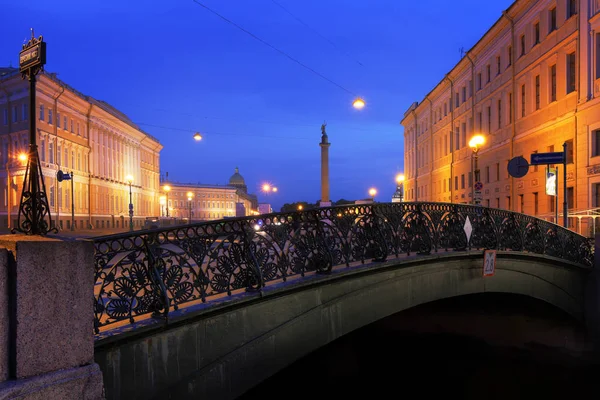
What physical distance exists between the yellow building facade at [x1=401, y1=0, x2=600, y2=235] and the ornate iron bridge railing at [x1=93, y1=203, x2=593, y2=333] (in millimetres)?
13552

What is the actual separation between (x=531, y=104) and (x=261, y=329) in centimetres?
2996

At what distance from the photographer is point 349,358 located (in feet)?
41.3

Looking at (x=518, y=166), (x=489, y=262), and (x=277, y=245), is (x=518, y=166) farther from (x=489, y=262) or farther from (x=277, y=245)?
(x=277, y=245)

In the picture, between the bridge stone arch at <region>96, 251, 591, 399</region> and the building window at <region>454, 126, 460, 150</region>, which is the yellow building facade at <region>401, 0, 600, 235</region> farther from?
the bridge stone arch at <region>96, 251, 591, 399</region>

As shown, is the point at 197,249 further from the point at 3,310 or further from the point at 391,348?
the point at 391,348

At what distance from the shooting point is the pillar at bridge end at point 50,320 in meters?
3.66

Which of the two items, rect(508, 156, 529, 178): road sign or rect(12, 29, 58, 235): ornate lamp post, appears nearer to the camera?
rect(12, 29, 58, 235): ornate lamp post

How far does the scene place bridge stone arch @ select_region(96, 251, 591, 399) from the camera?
5293mm

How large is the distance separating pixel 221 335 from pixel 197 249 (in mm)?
1065

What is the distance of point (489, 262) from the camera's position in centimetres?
1087

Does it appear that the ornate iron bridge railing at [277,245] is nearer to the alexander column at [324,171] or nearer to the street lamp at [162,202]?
the alexander column at [324,171]

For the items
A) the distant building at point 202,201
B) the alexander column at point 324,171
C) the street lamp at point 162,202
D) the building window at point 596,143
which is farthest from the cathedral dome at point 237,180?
the building window at point 596,143

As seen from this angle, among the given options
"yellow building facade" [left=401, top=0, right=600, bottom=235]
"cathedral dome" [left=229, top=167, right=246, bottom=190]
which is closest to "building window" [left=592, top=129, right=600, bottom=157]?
"yellow building facade" [left=401, top=0, right=600, bottom=235]

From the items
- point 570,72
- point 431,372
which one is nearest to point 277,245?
point 431,372
